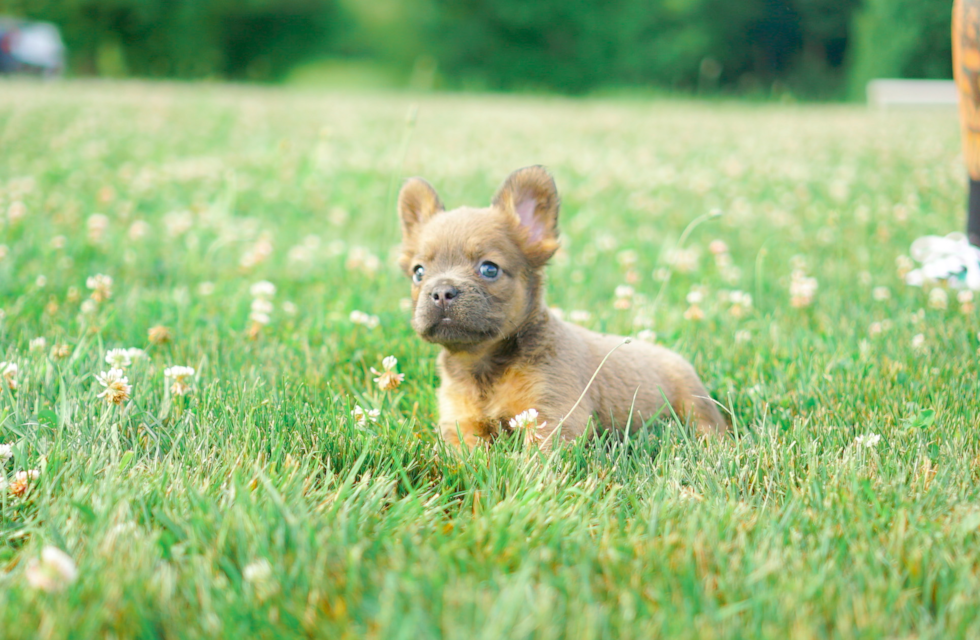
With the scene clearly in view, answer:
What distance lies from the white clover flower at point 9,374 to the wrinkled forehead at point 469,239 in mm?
1562

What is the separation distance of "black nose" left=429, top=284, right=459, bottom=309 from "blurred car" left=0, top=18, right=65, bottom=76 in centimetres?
2689

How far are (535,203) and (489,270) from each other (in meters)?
0.42

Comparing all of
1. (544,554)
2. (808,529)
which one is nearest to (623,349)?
(808,529)

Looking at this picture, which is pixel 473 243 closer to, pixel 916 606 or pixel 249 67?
pixel 916 606

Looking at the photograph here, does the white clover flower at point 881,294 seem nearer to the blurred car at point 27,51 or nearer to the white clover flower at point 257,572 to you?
the white clover flower at point 257,572

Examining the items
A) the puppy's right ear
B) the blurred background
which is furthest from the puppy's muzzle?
the blurred background

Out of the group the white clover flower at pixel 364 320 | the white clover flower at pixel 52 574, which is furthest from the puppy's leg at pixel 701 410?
the white clover flower at pixel 52 574

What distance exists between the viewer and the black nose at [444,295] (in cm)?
260

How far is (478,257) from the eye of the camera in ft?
9.19

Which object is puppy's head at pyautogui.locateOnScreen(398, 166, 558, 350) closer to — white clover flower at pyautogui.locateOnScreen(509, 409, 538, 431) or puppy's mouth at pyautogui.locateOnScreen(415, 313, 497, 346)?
puppy's mouth at pyautogui.locateOnScreen(415, 313, 497, 346)

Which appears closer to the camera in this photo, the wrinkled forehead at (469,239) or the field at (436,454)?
the field at (436,454)

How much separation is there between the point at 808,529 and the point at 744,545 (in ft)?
0.83

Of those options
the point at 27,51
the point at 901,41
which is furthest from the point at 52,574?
the point at 27,51

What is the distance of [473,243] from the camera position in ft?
9.18
